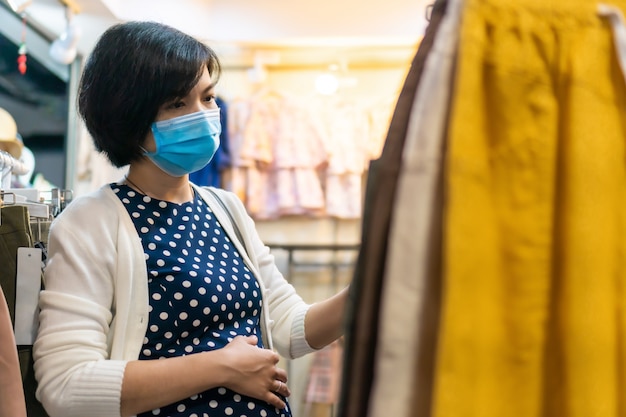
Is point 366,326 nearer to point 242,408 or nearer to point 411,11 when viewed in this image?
point 242,408

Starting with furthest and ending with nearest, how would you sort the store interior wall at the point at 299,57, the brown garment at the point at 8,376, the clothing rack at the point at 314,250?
the clothing rack at the point at 314,250 → the store interior wall at the point at 299,57 → the brown garment at the point at 8,376

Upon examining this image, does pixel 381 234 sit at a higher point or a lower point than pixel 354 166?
lower

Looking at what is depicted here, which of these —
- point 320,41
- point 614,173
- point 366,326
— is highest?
point 320,41

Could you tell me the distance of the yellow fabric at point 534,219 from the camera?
635mm

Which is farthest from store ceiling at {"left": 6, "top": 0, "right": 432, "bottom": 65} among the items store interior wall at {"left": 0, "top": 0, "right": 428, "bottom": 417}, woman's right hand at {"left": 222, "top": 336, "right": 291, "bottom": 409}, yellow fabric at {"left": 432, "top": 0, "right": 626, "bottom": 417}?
yellow fabric at {"left": 432, "top": 0, "right": 626, "bottom": 417}

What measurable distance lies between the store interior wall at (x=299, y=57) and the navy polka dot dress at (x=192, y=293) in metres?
2.16

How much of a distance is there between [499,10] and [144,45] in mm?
719

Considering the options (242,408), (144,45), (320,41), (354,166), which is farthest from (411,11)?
(242,408)

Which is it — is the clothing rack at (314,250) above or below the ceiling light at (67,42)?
below

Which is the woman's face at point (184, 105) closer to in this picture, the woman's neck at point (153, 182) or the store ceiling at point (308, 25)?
the woman's neck at point (153, 182)

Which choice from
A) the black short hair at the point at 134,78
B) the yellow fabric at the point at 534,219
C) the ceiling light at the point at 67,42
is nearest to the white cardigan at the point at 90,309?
the black short hair at the point at 134,78

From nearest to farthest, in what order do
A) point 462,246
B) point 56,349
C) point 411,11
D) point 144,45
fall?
point 462,246
point 56,349
point 144,45
point 411,11

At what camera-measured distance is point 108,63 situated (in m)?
1.22

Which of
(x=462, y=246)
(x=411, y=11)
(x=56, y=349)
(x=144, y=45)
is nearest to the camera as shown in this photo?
(x=462, y=246)
